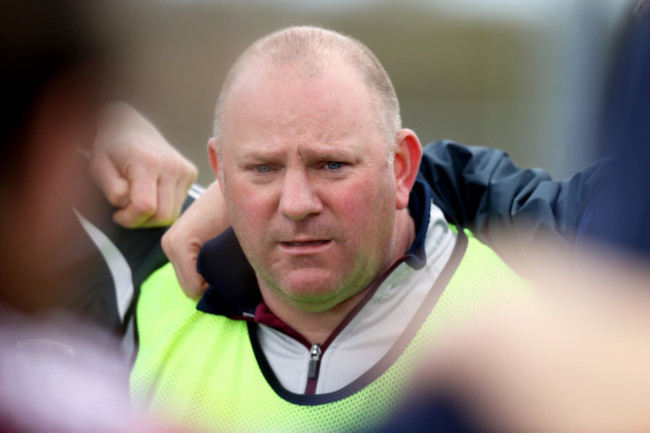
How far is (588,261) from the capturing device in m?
0.60

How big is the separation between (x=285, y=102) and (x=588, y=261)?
3.28 feet

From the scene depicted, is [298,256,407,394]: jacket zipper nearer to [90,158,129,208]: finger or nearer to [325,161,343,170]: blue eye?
[325,161,343,170]: blue eye

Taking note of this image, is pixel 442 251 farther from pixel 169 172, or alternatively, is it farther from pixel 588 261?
pixel 588 261

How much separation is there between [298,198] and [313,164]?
3.2 inches

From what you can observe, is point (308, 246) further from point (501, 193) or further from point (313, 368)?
point (501, 193)

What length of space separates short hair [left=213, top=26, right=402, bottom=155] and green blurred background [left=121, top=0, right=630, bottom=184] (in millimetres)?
10806

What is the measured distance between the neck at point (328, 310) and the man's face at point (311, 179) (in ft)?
0.17

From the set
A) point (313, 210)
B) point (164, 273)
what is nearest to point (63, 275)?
point (164, 273)

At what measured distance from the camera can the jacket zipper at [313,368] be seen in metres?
1.62

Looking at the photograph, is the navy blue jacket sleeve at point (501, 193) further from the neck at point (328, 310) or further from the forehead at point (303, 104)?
the forehead at point (303, 104)

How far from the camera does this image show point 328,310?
1.68 meters

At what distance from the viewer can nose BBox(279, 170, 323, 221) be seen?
1.48m

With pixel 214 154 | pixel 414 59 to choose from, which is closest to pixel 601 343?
pixel 214 154

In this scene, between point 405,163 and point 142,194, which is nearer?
point 405,163
